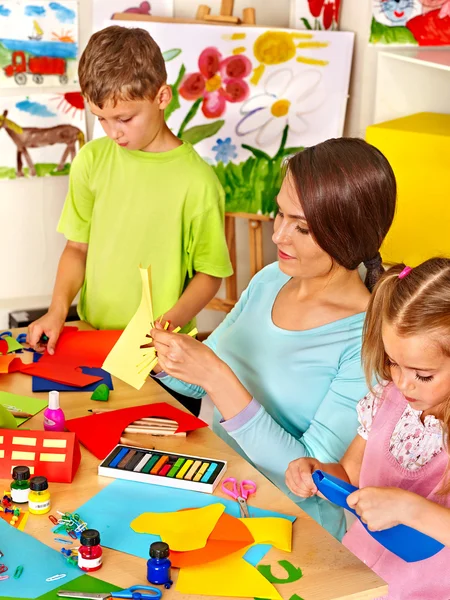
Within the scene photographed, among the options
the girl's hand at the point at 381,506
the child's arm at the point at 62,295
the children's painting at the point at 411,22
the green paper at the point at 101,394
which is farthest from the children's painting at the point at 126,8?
the girl's hand at the point at 381,506

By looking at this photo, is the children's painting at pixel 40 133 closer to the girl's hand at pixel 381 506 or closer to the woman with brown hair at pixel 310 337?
the woman with brown hair at pixel 310 337

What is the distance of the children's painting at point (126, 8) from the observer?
11.9 feet

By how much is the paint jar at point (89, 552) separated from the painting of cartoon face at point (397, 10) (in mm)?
2543

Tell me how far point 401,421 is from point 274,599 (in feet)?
1.55

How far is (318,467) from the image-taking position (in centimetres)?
159

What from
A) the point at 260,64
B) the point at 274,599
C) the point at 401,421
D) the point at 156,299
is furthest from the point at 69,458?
the point at 260,64

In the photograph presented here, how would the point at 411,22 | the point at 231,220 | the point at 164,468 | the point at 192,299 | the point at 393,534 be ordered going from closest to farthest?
the point at 393,534, the point at 164,468, the point at 192,299, the point at 411,22, the point at 231,220

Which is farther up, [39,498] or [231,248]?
[39,498]

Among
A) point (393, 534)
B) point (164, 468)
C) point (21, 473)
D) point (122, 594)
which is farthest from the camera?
point (164, 468)

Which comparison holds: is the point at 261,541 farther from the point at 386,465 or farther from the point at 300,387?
the point at 300,387

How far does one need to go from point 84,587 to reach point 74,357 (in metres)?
0.88

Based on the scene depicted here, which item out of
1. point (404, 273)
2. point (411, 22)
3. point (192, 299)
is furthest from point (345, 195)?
point (411, 22)

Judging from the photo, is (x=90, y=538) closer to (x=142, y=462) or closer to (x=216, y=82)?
(x=142, y=462)

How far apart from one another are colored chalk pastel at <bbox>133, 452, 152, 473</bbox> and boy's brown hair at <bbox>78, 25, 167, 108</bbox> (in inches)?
36.2
